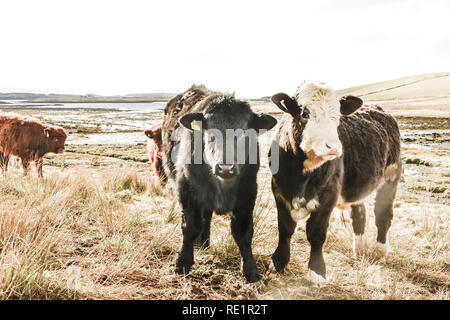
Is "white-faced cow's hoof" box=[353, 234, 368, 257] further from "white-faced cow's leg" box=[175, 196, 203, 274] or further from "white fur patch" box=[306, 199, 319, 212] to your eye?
"white-faced cow's leg" box=[175, 196, 203, 274]

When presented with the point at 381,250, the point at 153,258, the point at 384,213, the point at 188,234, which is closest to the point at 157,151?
the point at 153,258

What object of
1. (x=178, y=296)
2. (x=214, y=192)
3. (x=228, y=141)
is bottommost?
(x=178, y=296)

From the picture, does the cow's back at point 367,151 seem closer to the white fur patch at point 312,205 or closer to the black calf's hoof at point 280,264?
the white fur patch at point 312,205

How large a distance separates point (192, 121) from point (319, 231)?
167cm

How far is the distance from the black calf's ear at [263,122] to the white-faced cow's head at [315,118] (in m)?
0.18

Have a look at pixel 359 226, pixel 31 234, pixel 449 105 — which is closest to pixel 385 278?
pixel 359 226

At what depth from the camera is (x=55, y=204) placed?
13.0 feet

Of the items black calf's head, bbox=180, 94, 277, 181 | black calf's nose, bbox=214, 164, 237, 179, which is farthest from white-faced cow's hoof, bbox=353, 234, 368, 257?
black calf's nose, bbox=214, 164, 237, 179

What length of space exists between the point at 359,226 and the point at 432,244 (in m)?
1.11

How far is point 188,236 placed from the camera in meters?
3.18

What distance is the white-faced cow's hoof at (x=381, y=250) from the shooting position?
408 centimetres

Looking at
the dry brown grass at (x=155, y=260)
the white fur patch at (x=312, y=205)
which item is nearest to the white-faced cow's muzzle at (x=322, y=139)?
the white fur patch at (x=312, y=205)

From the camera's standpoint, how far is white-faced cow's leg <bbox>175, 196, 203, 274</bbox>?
3156mm

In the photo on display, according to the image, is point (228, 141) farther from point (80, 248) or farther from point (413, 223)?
point (413, 223)
